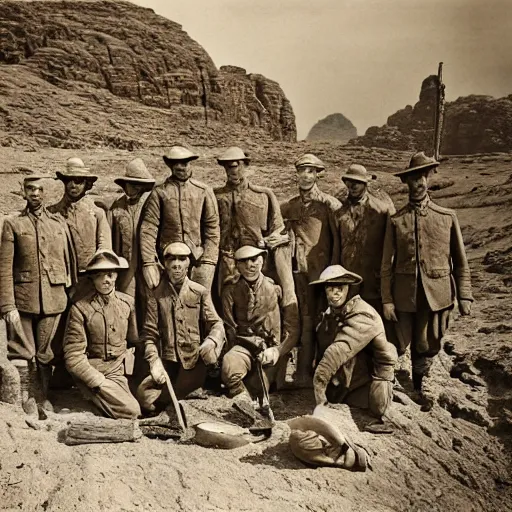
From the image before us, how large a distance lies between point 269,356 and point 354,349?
0.73 metres

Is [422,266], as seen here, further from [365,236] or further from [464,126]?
[464,126]

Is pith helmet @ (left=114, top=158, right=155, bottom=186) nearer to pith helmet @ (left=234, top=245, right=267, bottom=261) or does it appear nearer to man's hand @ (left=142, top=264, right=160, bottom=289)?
man's hand @ (left=142, top=264, right=160, bottom=289)

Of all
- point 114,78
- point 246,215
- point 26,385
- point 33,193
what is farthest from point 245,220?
point 114,78

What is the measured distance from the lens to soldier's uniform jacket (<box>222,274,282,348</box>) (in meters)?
5.60

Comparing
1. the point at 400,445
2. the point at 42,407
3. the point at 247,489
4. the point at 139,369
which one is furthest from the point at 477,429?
the point at 42,407

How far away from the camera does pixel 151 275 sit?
18.6ft

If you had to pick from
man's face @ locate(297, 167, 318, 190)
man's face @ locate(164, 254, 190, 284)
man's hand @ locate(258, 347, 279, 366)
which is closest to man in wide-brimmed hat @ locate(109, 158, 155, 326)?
man's face @ locate(164, 254, 190, 284)

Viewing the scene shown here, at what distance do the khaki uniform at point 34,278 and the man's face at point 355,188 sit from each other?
2553 mm

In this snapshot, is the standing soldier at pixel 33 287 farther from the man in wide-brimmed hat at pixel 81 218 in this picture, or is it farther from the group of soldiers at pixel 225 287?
the man in wide-brimmed hat at pixel 81 218

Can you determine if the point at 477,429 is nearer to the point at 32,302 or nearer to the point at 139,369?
the point at 139,369

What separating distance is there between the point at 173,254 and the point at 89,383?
3.96ft

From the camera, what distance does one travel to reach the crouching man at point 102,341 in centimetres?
522

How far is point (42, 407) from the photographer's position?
17.8 feet

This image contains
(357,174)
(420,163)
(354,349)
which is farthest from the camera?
(357,174)
